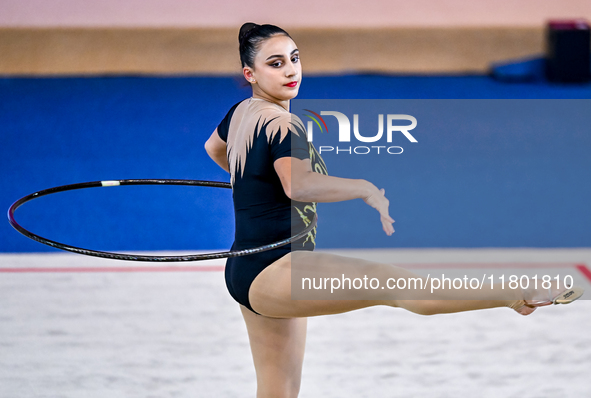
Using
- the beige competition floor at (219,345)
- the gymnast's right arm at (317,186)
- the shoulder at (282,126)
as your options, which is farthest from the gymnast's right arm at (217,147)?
the beige competition floor at (219,345)

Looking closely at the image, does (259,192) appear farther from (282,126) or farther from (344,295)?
(344,295)

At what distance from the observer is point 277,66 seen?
6.21ft

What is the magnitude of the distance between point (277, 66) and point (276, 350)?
2.75 ft

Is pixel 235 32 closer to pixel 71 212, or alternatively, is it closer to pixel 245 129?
pixel 71 212

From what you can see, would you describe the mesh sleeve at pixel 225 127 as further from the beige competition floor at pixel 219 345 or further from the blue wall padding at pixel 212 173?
the blue wall padding at pixel 212 173

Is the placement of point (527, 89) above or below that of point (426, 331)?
above

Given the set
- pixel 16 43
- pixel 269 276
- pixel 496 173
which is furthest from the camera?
pixel 16 43

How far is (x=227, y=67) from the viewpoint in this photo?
8070mm

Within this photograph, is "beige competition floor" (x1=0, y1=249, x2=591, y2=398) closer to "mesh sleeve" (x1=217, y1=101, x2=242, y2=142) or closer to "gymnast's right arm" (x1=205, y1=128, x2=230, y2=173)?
"gymnast's right arm" (x1=205, y1=128, x2=230, y2=173)

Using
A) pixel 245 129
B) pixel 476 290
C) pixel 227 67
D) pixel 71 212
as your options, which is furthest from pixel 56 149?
pixel 476 290

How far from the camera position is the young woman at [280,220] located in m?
1.68

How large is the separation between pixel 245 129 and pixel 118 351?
58.9 inches

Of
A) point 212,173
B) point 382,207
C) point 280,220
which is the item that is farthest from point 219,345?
point 212,173

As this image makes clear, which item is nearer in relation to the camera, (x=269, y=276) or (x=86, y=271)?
(x=269, y=276)
